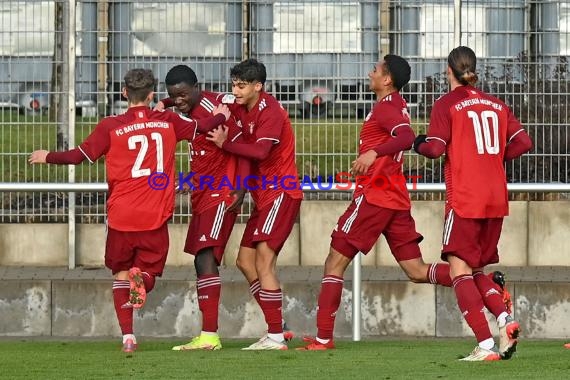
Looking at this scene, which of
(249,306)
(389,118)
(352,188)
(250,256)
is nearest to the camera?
(389,118)

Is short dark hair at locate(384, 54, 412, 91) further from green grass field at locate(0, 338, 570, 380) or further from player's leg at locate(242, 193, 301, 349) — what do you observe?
green grass field at locate(0, 338, 570, 380)

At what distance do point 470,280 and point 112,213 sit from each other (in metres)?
2.31

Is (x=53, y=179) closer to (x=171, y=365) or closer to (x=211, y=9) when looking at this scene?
(x=211, y=9)

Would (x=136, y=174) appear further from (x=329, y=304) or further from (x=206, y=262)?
(x=329, y=304)

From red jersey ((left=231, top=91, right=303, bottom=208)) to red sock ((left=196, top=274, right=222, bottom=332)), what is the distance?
1.90 feet

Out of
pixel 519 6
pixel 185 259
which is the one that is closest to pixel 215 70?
pixel 185 259

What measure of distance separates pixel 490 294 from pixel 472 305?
21 centimetres

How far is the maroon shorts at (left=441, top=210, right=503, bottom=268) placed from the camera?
35.6ft

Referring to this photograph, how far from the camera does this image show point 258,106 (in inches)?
466

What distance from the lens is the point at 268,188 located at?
1179 cm

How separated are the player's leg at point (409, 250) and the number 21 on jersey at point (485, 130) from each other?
1.01 metres

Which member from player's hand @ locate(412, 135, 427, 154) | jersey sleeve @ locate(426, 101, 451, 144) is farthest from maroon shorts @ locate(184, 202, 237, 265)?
jersey sleeve @ locate(426, 101, 451, 144)

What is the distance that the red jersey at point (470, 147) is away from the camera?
35.4 ft

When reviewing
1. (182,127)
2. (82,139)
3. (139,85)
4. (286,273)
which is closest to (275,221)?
(182,127)
